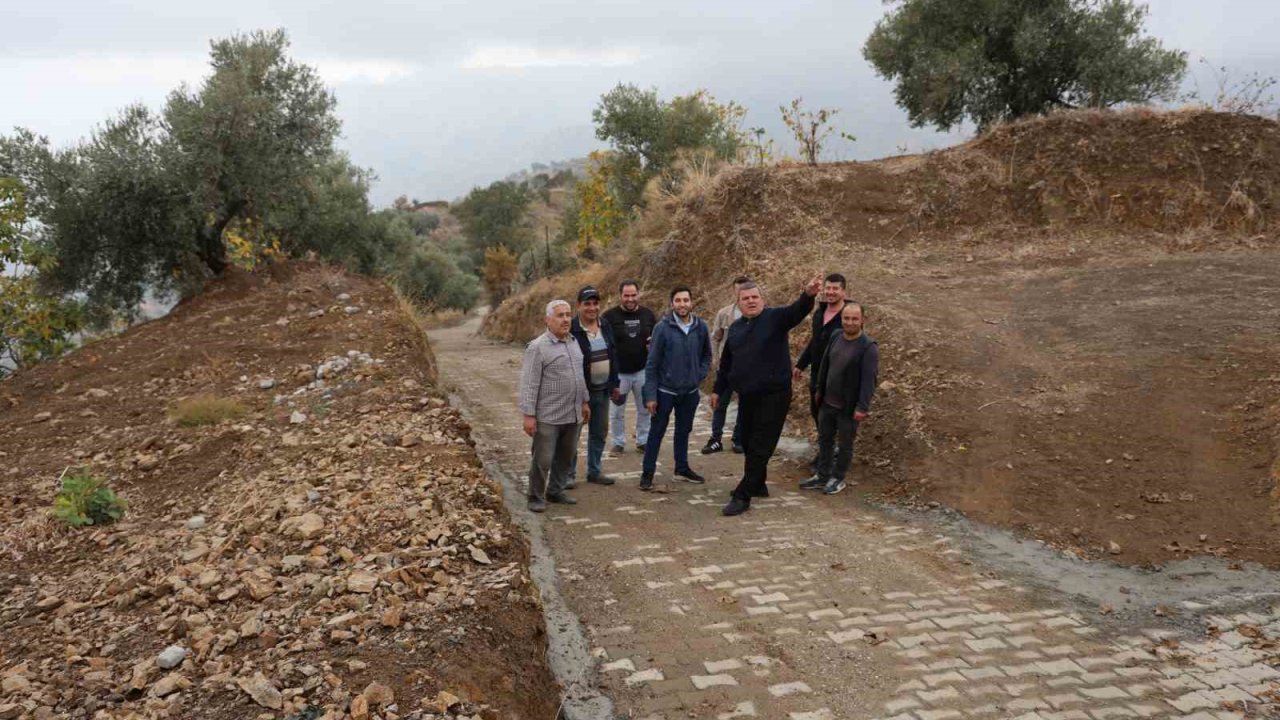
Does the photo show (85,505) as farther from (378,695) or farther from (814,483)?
(814,483)

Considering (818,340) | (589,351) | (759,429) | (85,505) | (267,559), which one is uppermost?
(818,340)

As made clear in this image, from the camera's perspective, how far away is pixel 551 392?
259 inches

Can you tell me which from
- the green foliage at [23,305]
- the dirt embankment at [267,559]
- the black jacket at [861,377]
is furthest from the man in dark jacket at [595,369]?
the green foliage at [23,305]

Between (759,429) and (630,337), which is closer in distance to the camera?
(759,429)

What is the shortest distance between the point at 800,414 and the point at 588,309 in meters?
3.67

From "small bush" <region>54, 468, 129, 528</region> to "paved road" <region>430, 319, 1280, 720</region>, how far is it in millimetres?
3334

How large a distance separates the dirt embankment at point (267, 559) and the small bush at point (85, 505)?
10cm

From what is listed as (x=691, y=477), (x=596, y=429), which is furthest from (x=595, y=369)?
(x=691, y=477)

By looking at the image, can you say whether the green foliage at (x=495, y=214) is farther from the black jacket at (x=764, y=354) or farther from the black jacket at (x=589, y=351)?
the black jacket at (x=764, y=354)

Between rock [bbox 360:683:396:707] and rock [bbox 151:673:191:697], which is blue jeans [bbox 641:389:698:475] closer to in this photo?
rock [bbox 360:683:396:707]

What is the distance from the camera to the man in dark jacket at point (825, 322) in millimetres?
7219

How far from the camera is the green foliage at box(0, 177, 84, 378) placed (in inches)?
436

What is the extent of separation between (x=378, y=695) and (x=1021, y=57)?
58.4ft

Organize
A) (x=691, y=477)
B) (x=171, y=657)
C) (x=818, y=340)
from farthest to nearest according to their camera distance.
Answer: (x=691, y=477) < (x=818, y=340) < (x=171, y=657)
